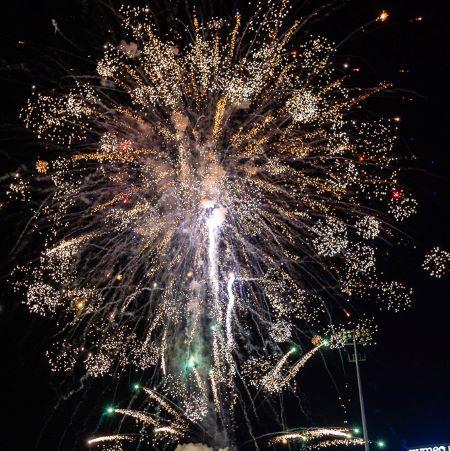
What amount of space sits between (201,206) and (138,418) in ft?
39.7

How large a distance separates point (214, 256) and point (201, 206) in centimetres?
111

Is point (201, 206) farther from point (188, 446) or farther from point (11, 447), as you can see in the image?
point (11, 447)

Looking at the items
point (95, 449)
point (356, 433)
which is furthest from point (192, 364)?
point (356, 433)

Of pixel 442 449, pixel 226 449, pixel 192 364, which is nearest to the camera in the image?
pixel 192 364

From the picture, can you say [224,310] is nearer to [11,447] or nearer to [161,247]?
[161,247]

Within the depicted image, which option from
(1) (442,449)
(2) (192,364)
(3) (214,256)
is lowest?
(1) (442,449)

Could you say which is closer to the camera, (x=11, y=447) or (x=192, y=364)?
(x=192, y=364)

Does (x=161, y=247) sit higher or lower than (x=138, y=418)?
higher

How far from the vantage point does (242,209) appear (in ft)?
32.6

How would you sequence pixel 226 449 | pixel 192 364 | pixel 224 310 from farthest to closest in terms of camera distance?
pixel 226 449, pixel 192 364, pixel 224 310

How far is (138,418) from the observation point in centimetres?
1848

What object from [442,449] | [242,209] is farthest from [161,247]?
[442,449]

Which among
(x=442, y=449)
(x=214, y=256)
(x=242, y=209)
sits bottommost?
(x=442, y=449)

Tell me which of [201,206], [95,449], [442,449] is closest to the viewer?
[201,206]
